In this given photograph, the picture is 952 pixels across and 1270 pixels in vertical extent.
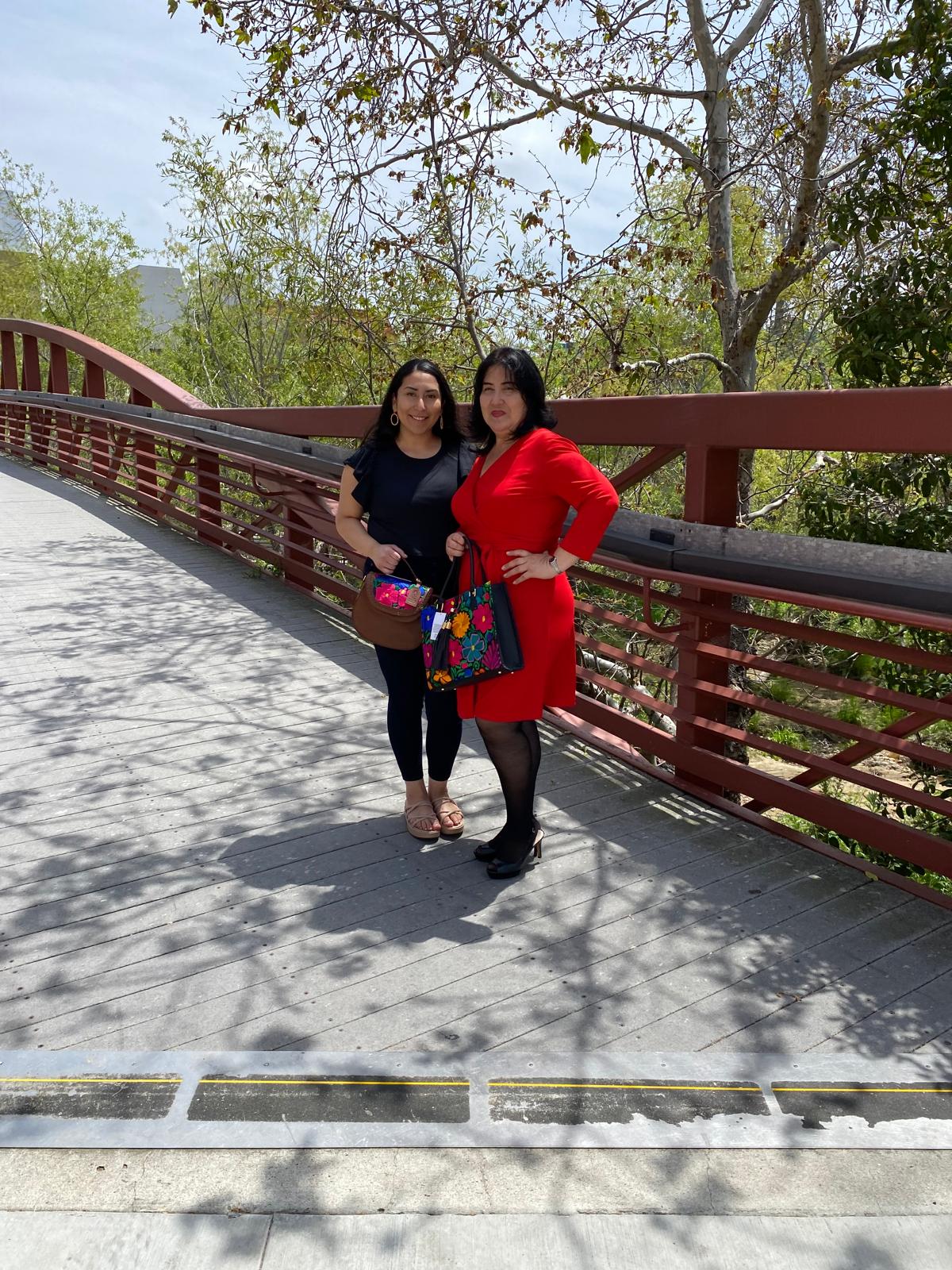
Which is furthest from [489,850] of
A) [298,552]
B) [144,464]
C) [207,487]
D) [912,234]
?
[144,464]

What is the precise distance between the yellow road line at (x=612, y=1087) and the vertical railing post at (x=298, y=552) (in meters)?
4.81

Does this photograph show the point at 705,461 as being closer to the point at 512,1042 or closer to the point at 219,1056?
Result: the point at 512,1042

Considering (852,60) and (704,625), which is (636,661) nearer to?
(704,625)

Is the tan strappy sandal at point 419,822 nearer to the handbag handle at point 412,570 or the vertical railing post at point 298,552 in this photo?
the handbag handle at point 412,570

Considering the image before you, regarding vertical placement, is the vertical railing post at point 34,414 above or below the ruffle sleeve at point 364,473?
above

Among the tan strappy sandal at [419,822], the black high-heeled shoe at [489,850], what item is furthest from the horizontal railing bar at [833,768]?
the tan strappy sandal at [419,822]

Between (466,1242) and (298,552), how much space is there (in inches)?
224

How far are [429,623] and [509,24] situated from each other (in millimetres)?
5252

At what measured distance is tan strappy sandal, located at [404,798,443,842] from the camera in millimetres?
3539


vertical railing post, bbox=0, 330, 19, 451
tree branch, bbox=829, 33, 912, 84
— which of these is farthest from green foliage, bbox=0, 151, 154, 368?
tree branch, bbox=829, 33, 912, 84

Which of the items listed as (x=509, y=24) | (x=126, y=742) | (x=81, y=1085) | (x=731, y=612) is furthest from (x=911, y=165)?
(x=81, y=1085)

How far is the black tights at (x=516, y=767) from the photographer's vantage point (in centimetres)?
319

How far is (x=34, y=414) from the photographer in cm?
1434

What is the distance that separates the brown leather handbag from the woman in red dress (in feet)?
0.55
